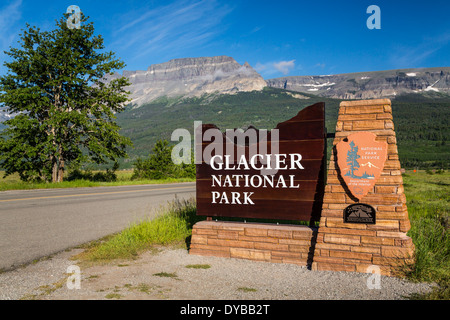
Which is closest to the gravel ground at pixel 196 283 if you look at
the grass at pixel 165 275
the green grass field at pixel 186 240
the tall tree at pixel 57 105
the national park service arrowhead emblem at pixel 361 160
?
the grass at pixel 165 275

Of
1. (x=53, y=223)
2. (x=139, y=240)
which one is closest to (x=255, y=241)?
(x=139, y=240)

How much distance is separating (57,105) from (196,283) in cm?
2164

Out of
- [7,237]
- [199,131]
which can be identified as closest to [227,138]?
[199,131]

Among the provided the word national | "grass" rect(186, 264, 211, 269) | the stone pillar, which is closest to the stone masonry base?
the stone pillar

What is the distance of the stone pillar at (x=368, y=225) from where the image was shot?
4230mm

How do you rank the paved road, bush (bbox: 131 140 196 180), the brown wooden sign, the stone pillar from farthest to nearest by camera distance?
bush (bbox: 131 140 196 180) < the paved road < the brown wooden sign < the stone pillar

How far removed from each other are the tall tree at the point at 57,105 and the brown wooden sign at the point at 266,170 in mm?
17544

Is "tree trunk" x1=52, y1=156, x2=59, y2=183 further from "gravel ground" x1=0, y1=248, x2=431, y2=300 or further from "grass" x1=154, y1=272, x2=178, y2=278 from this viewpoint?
"grass" x1=154, y1=272, x2=178, y2=278

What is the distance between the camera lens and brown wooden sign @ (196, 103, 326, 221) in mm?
4965

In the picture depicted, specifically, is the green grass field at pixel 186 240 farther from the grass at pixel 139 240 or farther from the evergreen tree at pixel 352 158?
the evergreen tree at pixel 352 158

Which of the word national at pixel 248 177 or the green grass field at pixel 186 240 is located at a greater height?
the word national at pixel 248 177

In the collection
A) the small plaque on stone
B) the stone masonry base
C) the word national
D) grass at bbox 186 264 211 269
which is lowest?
grass at bbox 186 264 211 269

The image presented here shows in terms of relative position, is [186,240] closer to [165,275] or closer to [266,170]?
[165,275]

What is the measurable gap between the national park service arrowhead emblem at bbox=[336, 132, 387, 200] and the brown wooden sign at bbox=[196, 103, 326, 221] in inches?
18.4
